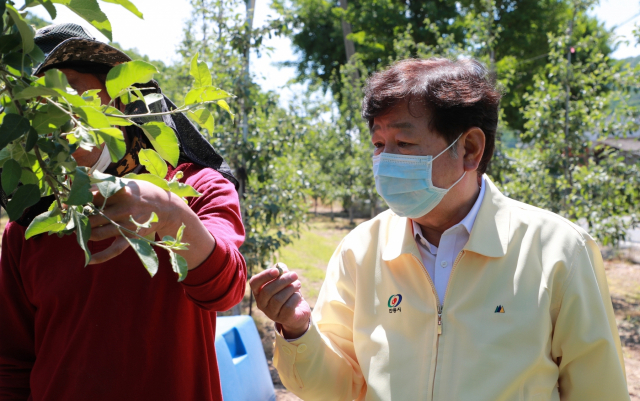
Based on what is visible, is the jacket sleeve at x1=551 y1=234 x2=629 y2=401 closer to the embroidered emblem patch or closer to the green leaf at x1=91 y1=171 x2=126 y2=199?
the embroidered emblem patch

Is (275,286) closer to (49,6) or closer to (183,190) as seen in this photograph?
(183,190)

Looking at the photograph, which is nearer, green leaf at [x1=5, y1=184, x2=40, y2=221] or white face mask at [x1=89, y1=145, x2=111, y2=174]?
green leaf at [x1=5, y1=184, x2=40, y2=221]

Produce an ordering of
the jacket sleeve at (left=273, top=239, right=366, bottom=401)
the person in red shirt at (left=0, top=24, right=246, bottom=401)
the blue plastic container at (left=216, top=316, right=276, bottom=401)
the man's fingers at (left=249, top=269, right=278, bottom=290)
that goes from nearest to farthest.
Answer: the person in red shirt at (left=0, top=24, right=246, bottom=401)
the man's fingers at (left=249, top=269, right=278, bottom=290)
the jacket sleeve at (left=273, top=239, right=366, bottom=401)
the blue plastic container at (left=216, top=316, right=276, bottom=401)

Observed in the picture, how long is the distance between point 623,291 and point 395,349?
294 inches

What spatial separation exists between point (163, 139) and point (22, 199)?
225 millimetres

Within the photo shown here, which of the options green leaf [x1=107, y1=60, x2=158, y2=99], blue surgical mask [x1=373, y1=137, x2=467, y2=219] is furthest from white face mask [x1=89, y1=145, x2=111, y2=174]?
blue surgical mask [x1=373, y1=137, x2=467, y2=219]

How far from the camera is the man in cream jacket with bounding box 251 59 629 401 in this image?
1.33 m

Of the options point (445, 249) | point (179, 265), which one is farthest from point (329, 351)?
point (179, 265)

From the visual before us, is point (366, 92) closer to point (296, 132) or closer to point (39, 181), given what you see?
point (39, 181)

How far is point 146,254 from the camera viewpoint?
69 cm

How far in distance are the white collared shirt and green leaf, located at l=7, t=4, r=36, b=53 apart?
1198 millimetres

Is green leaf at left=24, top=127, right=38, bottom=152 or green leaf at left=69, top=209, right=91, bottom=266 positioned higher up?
green leaf at left=24, top=127, right=38, bottom=152

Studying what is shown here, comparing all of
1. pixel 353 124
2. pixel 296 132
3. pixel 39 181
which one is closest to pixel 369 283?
pixel 39 181

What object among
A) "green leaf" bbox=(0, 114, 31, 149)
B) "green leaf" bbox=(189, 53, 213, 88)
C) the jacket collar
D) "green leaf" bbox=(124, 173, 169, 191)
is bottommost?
the jacket collar
